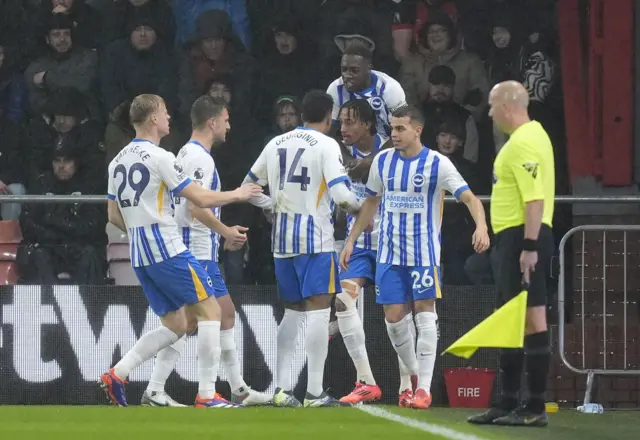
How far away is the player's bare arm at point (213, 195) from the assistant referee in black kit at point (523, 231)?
1898mm

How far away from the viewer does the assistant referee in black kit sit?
916cm

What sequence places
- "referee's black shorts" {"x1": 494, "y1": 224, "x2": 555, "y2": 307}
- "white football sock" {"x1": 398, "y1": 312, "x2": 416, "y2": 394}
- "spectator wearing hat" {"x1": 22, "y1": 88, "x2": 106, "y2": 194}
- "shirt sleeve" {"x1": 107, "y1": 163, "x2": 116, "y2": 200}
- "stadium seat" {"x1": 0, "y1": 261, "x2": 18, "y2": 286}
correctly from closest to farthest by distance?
"referee's black shorts" {"x1": 494, "y1": 224, "x2": 555, "y2": 307}
"shirt sleeve" {"x1": 107, "y1": 163, "x2": 116, "y2": 200}
"white football sock" {"x1": 398, "y1": 312, "x2": 416, "y2": 394}
"stadium seat" {"x1": 0, "y1": 261, "x2": 18, "y2": 286}
"spectator wearing hat" {"x1": 22, "y1": 88, "x2": 106, "y2": 194}

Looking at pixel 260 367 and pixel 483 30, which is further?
pixel 483 30

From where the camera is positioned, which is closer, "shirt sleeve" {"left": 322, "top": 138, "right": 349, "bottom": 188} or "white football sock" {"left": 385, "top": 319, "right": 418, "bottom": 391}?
"shirt sleeve" {"left": 322, "top": 138, "right": 349, "bottom": 188}

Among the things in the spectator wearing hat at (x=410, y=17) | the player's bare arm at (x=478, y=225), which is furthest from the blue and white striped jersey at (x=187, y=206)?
the spectator wearing hat at (x=410, y=17)

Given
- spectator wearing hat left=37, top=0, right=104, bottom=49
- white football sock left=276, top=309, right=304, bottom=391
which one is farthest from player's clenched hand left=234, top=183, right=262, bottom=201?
spectator wearing hat left=37, top=0, right=104, bottom=49

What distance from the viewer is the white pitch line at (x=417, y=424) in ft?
28.5

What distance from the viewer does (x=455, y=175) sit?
11148 mm

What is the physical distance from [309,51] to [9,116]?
2.97m

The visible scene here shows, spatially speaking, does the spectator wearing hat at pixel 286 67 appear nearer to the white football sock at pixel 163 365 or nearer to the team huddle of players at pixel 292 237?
the team huddle of players at pixel 292 237

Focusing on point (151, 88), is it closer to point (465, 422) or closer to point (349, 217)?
point (349, 217)

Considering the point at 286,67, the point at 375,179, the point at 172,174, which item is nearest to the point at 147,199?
the point at 172,174

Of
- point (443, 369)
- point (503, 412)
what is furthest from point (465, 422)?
point (443, 369)

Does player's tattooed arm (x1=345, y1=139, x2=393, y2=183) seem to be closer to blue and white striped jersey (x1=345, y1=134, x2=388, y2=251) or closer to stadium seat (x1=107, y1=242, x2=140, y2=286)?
blue and white striped jersey (x1=345, y1=134, x2=388, y2=251)
